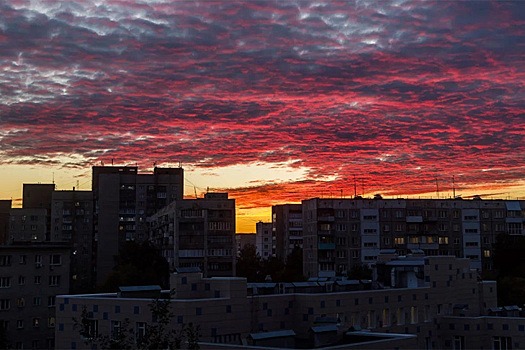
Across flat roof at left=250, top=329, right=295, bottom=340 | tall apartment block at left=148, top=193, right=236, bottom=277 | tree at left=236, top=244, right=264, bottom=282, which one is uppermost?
tall apartment block at left=148, top=193, right=236, bottom=277

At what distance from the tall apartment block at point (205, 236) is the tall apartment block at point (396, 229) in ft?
97.2

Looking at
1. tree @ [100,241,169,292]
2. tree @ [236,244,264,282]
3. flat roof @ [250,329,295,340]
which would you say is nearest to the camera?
flat roof @ [250,329,295,340]

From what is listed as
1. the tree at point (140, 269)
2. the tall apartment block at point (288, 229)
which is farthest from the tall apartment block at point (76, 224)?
the tree at point (140, 269)

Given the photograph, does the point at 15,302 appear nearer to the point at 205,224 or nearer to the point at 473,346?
the point at 205,224

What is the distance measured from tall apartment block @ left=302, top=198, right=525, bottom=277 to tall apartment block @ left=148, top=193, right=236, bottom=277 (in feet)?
97.2

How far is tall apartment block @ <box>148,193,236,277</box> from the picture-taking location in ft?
377

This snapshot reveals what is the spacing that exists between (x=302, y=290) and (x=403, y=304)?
11089 mm

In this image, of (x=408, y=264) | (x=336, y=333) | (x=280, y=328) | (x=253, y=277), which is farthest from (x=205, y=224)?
(x=336, y=333)

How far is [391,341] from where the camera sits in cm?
4228

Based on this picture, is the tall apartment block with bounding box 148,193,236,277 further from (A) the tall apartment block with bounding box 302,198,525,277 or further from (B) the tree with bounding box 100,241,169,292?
(A) the tall apartment block with bounding box 302,198,525,277

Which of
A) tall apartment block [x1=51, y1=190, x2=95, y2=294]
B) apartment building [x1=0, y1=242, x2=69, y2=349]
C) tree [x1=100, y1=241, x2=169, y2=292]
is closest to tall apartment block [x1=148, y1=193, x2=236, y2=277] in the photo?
tree [x1=100, y1=241, x2=169, y2=292]

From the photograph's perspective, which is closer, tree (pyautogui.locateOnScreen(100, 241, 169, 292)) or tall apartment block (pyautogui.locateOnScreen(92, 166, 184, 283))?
tree (pyautogui.locateOnScreen(100, 241, 169, 292))

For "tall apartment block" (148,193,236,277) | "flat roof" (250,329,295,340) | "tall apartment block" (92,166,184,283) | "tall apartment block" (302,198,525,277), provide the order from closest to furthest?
"flat roof" (250,329,295,340)
"tall apartment block" (148,193,236,277)
"tall apartment block" (302,198,525,277)
"tall apartment block" (92,166,184,283)

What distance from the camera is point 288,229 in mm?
190125
